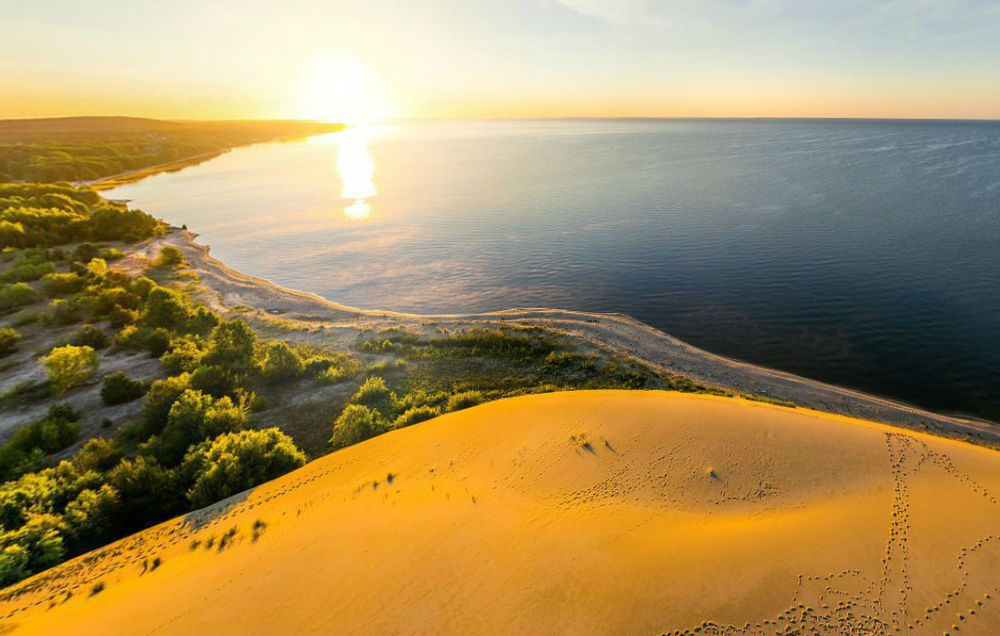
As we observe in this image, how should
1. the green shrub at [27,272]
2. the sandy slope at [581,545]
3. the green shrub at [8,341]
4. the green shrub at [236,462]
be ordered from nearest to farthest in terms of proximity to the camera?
the sandy slope at [581,545] → the green shrub at [236,462] → the green shrub at [8,341] → the green shrub at [27,272]

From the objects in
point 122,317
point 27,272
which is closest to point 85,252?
point 27,272

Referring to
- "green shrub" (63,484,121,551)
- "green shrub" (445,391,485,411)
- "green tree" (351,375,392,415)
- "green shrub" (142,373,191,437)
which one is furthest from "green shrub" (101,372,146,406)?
"green shrub" (445,391,485,411)

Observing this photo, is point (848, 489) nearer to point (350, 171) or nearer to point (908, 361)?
point (908, 361)

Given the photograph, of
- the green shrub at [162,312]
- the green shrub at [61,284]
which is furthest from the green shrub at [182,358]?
the green shrub at [61,284]

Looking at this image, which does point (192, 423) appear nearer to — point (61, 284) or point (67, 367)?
point (67, 367)

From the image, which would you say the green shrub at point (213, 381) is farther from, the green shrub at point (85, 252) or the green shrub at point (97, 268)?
the green shrub at point (85, 252)

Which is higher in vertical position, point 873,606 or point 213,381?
point 873,606

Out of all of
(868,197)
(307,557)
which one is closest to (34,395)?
(307,557)
